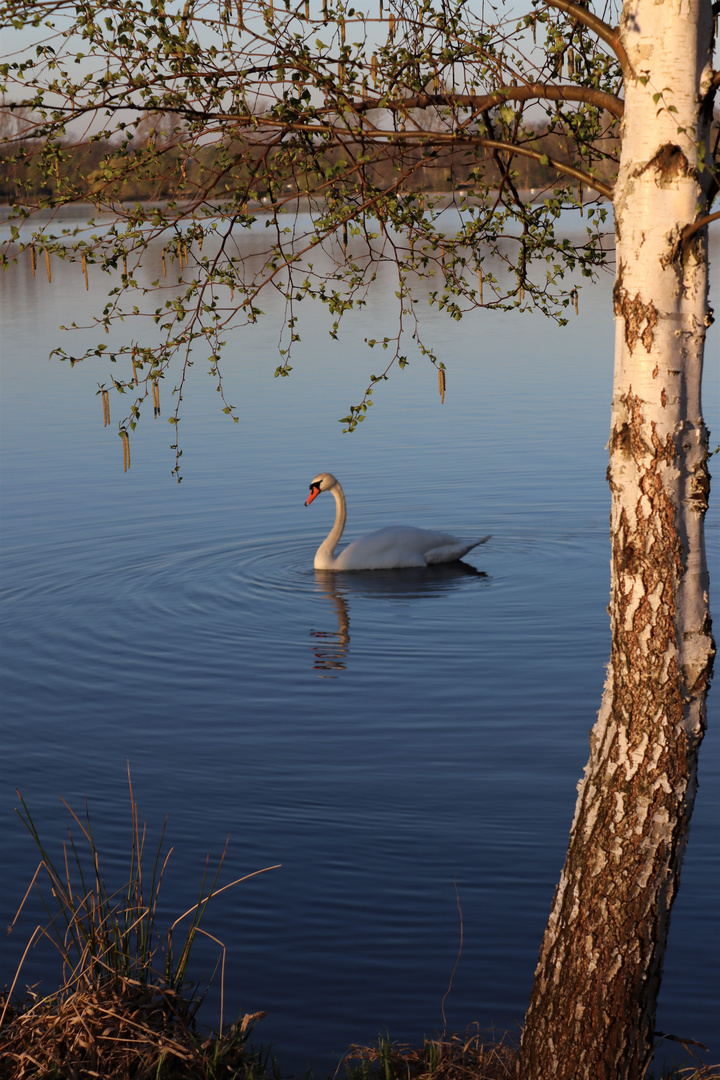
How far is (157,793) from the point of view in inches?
393

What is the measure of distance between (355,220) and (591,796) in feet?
10.4

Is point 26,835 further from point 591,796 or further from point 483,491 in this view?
point 483,491

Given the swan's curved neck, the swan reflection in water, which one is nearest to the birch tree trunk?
the swan reflection in water

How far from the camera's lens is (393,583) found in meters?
16.9

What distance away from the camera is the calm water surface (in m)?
7.50

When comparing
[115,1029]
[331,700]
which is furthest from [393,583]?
[115,1029]

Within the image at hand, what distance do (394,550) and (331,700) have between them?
16.9 ft

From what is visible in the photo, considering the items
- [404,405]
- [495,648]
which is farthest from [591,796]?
[404,405]

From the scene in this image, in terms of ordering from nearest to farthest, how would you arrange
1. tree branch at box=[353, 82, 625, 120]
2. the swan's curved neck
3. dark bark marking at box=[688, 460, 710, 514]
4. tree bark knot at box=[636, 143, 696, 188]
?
1. tree bark knot at box=[636, 143, 696, 188]
2. dark bark marking at box=[688, 460, 710, 514]
3. tree branch at box=[353, 82, 625, 120]
4. the swan's curved neck

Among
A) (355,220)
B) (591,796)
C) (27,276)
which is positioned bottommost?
(591,796)

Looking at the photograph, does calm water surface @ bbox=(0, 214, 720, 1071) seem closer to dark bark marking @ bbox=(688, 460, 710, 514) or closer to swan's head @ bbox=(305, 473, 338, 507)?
swan's head @ bbox=(305, 473, 338, 507)

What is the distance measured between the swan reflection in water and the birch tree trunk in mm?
9151

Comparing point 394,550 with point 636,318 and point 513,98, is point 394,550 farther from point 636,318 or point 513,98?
point 636,318

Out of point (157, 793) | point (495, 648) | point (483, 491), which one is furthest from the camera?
point (483, 491)
